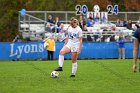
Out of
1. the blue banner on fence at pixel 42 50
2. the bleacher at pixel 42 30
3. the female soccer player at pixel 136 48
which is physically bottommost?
the blue banner on fence at pixel 42 50

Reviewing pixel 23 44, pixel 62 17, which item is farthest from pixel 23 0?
pixel 23 44

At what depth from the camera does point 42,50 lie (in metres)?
36.0

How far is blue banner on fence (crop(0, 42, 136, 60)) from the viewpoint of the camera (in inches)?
1404

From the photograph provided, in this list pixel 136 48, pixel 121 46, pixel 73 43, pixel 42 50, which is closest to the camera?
pixel 136 48

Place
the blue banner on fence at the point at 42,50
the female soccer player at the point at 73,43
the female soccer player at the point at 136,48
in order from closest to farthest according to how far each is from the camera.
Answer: the female soccer player at the point at 136,48
the female soccer player at the point at 73,43
the blue banner on fence at the point at 42,50

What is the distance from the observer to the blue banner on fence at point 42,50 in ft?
117

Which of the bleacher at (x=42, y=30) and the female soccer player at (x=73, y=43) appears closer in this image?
the female soccer player at (x=73, y=43)

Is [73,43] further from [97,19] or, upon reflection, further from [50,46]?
[97,19]

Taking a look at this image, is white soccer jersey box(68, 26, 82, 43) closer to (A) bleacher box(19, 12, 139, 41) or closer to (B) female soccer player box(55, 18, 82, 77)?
(B) female soccer player box(55, 18, 82, 77)

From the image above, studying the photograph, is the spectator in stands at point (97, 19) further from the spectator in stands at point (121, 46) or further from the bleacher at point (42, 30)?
the spectator in stands at point (121, 46)

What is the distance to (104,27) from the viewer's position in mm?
37938

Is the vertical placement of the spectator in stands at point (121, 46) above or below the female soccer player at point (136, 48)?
below

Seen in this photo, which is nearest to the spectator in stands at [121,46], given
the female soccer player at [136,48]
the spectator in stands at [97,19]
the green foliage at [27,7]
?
the spectator in stands at [97,19]

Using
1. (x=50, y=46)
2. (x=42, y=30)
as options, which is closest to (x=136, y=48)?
(x=50, y=46)
